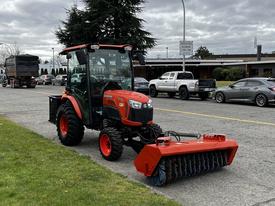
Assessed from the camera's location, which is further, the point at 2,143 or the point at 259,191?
the point at 2,143

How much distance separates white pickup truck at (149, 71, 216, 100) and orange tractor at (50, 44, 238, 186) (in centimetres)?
1871

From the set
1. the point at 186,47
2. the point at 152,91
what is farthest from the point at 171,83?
the point at 186,47

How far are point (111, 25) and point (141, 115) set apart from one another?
146 ft

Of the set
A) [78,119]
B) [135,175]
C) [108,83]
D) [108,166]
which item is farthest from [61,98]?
[135,175]

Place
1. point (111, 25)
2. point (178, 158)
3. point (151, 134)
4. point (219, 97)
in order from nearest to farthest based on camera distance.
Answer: point (178, 158)
point (151, 134)
point (219, 97)
point (111, 25)

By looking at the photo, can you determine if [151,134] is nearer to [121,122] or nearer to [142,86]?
[121,122]

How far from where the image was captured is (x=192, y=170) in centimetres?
757

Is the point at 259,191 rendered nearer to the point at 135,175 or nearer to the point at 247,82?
the point at 135,175

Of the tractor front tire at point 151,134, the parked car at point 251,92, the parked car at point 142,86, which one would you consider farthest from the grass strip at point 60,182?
the parked car at point 142,86

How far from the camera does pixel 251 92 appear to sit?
82.0 feet

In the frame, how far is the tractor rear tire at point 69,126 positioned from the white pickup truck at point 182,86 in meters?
19.4

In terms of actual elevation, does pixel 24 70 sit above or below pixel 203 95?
above

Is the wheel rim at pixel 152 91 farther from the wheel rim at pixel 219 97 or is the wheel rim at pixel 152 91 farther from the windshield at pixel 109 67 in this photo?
the windshield at pixel 109 67

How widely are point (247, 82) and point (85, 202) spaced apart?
826 inches
